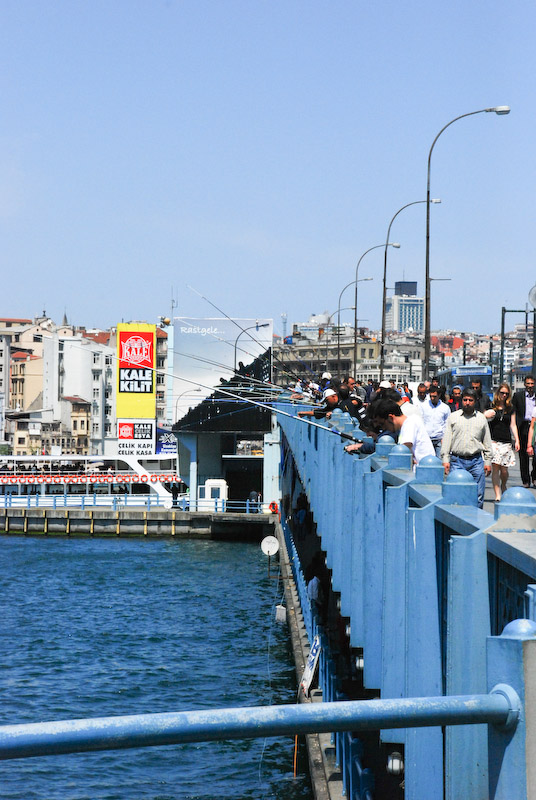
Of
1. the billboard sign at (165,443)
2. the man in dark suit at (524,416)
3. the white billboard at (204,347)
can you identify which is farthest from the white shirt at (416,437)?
the billboard sign at (165,443)

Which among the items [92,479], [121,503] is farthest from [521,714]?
[92,479]

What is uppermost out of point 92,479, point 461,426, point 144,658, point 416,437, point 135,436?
point 135,436

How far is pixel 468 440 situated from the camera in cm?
1021

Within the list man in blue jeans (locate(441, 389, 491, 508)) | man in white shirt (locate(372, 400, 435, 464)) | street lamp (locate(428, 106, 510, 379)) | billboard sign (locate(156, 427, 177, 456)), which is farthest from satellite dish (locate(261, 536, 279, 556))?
billboard sign (locate(156, 427, 177, 456))

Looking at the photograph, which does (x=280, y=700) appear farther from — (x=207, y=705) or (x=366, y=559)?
(x=366, y=559)

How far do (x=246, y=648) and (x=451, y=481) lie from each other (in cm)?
2533

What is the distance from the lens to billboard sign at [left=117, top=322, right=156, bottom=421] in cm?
7000

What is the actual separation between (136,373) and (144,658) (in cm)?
4458

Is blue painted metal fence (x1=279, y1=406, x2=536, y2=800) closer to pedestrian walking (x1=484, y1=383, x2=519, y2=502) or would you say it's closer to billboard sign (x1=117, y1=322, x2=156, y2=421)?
pedestrian walking (x1=484, y1=383, x2=519, y2=502)

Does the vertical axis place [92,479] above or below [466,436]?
below

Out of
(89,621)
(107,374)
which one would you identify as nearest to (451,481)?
(89,621)

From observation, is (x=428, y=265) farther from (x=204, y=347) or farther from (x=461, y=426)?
(x=204, y=347)

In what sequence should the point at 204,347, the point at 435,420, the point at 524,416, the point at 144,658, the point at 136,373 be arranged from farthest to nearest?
the point at 136,373 < the point at 204,347 < the point at 144,658 < the point at 524,416 < the point at 435,420

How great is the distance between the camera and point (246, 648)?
94.8ft
